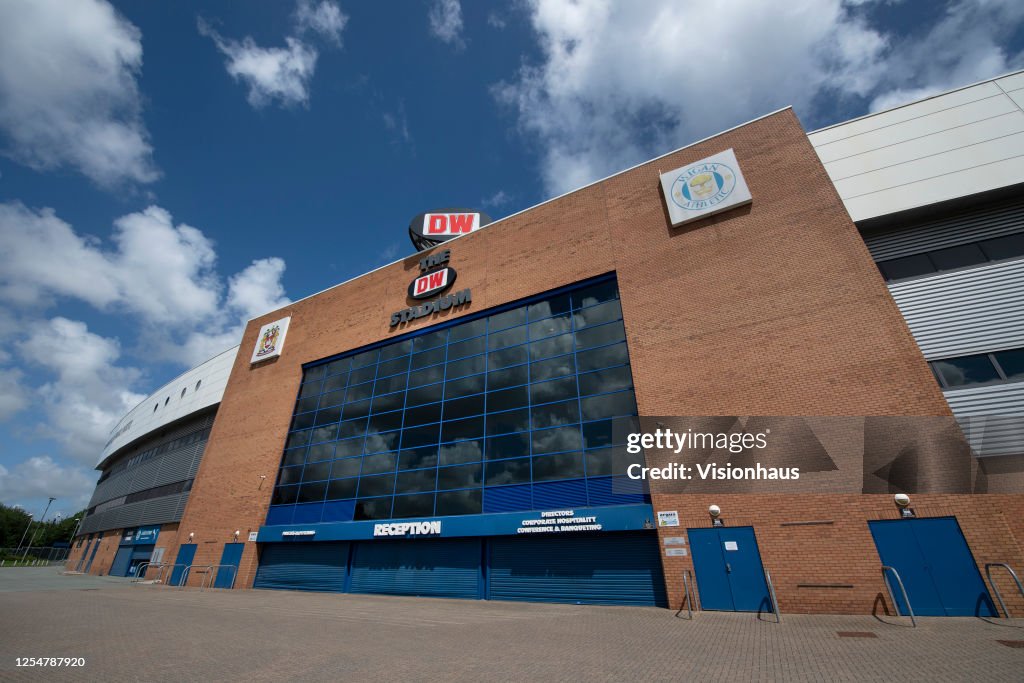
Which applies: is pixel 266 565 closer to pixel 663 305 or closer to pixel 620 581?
pixel 620 581

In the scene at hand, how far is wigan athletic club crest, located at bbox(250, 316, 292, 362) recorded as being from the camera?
2734 cm

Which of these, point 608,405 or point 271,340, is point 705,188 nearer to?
point 608,405

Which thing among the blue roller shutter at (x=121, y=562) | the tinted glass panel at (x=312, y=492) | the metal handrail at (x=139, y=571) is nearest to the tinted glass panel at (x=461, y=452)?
the tinted glass panel at (x=312, y=492)

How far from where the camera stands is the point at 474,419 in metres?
18.4

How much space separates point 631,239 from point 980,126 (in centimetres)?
1114

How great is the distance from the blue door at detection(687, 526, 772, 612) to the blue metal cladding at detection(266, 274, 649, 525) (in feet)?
6.93

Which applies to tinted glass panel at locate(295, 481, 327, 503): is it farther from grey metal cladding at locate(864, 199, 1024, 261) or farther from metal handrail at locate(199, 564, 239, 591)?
grey metal cladding at locate(864, 199, 1024, 261)

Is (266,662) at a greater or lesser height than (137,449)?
lesser

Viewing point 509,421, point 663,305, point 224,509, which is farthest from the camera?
point 224,509

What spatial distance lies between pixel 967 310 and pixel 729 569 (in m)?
10.4

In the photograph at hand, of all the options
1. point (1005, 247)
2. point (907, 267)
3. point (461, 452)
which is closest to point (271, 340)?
point (461, 452)

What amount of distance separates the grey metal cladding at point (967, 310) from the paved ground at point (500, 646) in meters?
7.31

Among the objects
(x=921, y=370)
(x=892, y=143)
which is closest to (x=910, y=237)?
(x=892, y=143)

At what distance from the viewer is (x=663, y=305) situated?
1572cm
